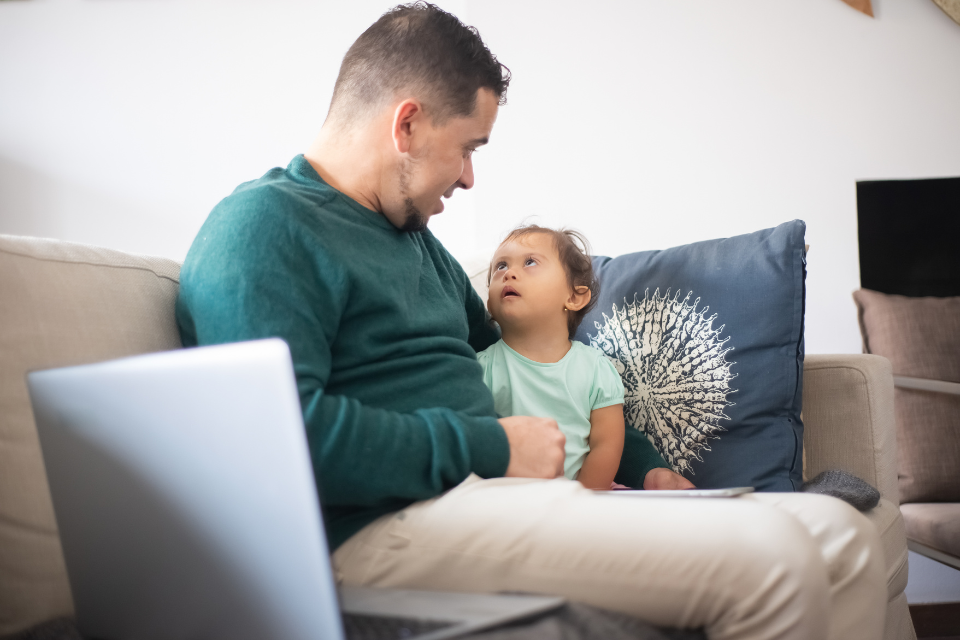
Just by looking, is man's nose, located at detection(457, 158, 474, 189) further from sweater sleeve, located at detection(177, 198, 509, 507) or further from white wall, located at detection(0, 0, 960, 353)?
white wall, located at detection(0, 0, 960, 353)

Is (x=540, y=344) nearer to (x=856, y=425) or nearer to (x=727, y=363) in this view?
(x=727, y=363)

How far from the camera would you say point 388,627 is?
509 mm

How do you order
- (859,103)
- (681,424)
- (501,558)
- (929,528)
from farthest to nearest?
(859,103), (929,528), (681,424), (501,558)

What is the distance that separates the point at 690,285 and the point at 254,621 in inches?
37.8

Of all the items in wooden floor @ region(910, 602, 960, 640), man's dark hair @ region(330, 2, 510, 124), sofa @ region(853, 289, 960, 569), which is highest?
man's dark hair @ region(330, 2, 510, 124)

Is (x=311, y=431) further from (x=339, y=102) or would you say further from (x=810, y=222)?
(x=810, y=222)

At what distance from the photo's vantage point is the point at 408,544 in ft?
2.32

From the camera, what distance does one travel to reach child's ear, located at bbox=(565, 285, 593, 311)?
4.26 ft

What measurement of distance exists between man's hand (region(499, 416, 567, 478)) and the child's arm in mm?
283

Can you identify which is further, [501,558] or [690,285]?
[690,285]

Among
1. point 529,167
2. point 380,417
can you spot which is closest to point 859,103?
point 529,167

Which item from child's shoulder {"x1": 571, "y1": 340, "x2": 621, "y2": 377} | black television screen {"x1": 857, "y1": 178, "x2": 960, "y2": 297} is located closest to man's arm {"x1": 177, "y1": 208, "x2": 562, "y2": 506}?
child's shoulder {"x1": 571, "y1": 340, "x2": 621, "y2": 377}

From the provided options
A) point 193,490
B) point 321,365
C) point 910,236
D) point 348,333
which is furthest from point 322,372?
point 910,236

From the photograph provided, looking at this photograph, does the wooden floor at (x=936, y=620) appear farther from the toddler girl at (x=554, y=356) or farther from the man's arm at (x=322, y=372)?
the man's arm at (x=322, y=372)
